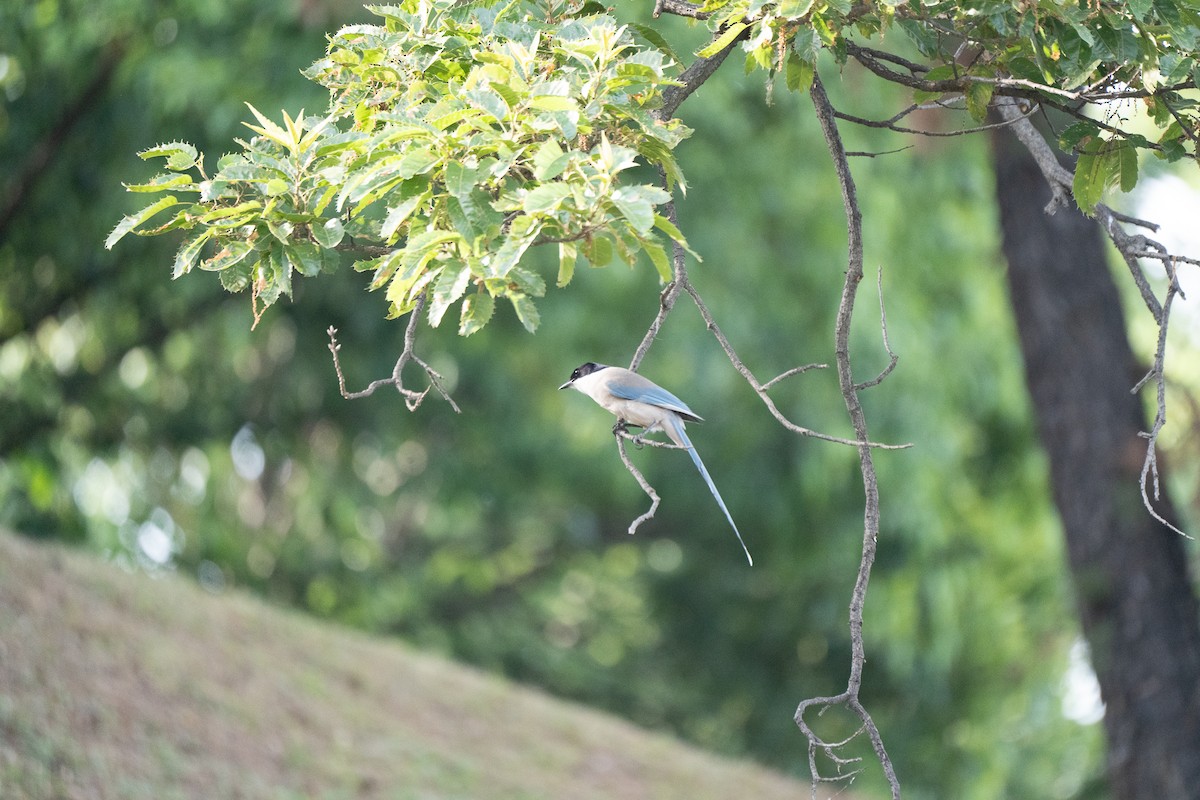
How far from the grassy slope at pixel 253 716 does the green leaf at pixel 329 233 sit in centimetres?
359

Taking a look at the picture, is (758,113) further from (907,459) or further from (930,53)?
(930,53)

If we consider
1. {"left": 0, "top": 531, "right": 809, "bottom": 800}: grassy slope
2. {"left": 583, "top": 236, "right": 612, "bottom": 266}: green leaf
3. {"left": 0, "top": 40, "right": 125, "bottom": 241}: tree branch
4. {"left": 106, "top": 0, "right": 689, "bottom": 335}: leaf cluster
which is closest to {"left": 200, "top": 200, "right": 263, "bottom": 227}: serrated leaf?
{"left": 106, "top": 0, "right": 689, "bottom": 335}: leaf cluster

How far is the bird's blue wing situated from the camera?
13.4 ft

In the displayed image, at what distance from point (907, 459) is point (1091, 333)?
3.66 m

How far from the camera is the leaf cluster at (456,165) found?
2.41m

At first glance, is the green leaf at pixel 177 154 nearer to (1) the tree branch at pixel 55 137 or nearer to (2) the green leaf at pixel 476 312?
(2) the green leaf at pixel 476 312

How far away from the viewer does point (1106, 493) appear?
649 centimetres

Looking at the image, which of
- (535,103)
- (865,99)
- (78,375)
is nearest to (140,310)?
(78,375)

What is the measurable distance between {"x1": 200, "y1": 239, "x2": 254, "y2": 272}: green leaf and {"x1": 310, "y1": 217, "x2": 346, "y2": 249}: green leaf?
140 millimetres

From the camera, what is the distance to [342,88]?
3109 mm

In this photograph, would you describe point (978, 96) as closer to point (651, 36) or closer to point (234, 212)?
point (651, 36)

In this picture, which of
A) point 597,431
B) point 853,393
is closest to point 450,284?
point 853,393

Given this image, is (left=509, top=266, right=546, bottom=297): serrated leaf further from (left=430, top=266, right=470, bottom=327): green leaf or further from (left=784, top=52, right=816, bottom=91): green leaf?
(left=784, top=52, right=816, bottom=91): green leaf

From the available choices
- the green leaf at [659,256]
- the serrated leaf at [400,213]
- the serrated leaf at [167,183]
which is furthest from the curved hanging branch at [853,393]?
the serrated leaf at [167,183]
